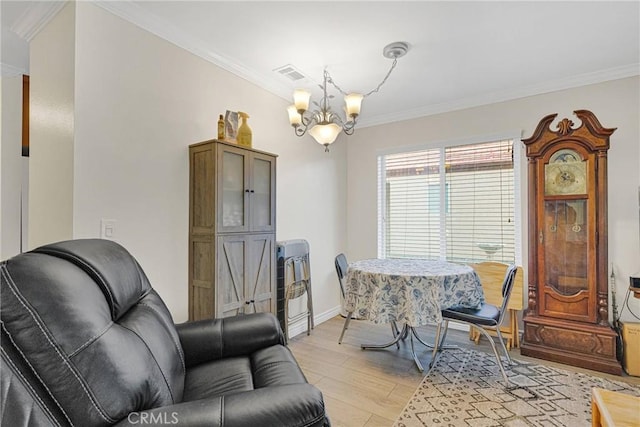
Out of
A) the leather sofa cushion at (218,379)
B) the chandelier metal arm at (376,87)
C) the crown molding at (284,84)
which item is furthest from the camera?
the chandelier metal arm at (376,87)

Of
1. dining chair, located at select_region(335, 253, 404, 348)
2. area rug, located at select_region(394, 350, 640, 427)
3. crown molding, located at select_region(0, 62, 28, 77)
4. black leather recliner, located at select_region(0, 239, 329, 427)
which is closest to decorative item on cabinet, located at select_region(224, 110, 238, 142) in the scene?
black leather recliner, located at select_region(0, 239, 329, 427)

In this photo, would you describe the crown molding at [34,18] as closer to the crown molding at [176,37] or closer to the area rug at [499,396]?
the crown molding at [176,37]

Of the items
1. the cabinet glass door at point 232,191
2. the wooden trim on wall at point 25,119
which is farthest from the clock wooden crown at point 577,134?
the wooden trim on wall at point 25,119

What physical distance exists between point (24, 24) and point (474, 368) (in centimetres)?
427

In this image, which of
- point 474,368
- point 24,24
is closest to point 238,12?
point 24,24

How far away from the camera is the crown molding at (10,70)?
2598 millimetres

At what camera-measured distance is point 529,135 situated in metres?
3.31

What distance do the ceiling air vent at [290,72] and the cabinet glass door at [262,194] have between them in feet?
2.73

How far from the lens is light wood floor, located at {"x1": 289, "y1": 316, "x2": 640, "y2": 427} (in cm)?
210

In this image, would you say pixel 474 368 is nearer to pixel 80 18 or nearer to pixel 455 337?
pixel 455 337

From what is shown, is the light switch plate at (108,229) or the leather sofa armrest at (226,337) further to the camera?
the light switch plate at (108,229)

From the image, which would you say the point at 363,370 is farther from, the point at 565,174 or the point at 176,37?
the point at 176,37

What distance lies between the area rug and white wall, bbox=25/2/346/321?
6.31 ft

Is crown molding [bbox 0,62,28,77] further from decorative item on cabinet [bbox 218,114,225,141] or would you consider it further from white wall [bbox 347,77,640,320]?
white wall [bbox 347,77,640,320]
